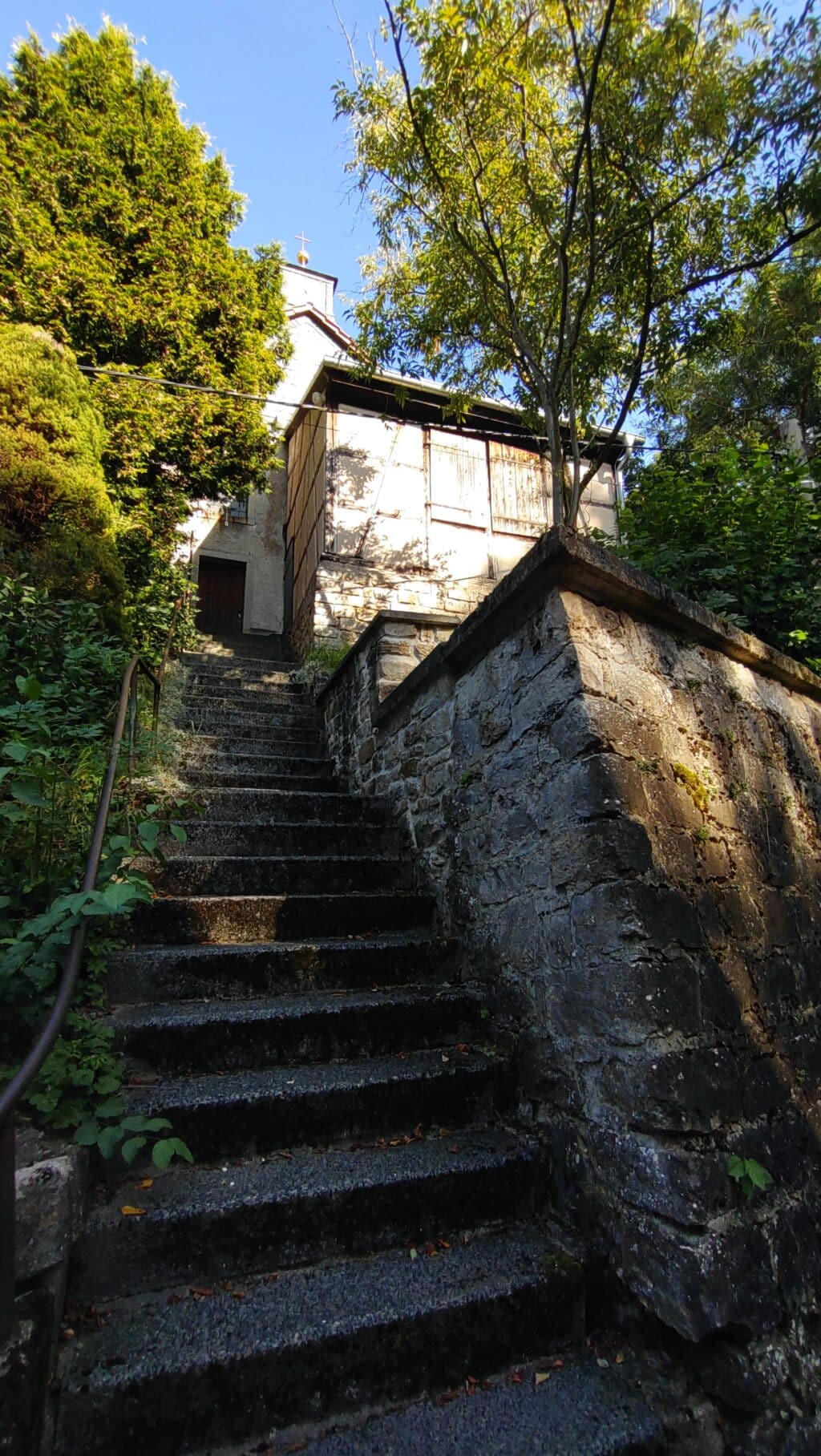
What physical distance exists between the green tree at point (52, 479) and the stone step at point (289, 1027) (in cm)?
297

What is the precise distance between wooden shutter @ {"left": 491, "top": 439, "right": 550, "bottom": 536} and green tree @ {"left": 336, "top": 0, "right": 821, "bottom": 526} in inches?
114

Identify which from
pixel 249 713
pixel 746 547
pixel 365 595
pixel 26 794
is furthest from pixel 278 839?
pixel 365 595

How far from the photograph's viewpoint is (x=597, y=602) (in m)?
2.00

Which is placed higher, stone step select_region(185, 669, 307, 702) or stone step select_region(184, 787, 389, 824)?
stone step select_region(185, 669, 307, 702)

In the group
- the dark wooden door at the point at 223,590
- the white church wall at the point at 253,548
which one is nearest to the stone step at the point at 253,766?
the white church wall at the point at 253,548

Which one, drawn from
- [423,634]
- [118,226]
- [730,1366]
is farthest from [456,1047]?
[118,226]

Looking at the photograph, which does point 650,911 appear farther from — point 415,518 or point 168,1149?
point 415,518

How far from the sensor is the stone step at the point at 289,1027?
72.2 inches

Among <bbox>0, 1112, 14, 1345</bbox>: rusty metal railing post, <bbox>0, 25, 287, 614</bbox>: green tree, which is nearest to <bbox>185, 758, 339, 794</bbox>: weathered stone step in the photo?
<bbox>0, 1112, 14, 1345</bbox>: rusty metal railing post

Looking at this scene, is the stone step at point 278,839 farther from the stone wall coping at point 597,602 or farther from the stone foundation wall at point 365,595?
the stone foundation wall at point 365,595

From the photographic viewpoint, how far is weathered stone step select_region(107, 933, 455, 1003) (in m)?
2.07

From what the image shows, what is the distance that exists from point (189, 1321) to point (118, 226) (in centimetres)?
813

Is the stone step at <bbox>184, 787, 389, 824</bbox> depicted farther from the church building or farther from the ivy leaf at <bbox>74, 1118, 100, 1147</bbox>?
the church building

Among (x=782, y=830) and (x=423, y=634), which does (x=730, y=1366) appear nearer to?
(x=782, y=830)
